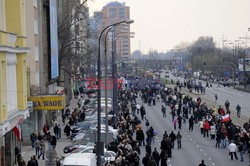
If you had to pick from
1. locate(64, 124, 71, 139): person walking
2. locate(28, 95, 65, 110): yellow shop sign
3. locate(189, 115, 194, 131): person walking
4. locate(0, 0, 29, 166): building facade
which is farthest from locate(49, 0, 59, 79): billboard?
locate(0, 0, 29, 166): building facade

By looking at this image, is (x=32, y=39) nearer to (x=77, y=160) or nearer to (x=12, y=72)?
(x=12, y=72)

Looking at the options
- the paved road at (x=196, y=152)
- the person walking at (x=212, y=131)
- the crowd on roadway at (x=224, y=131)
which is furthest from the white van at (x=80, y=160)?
the person walking at (x=212, y=131)

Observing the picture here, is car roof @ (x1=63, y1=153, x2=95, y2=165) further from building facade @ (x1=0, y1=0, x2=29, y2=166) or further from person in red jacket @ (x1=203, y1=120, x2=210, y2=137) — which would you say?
person in red jacket @ (x1=203, y1=120, x2=210, y2=137)

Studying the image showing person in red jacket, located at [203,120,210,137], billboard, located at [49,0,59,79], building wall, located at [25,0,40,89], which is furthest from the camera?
billboard, located at [49,0,59,79]

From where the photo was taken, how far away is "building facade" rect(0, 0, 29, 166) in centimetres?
2597

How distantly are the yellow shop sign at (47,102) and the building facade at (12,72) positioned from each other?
397 cm

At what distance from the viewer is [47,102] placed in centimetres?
3647

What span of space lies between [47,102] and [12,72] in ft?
26.2

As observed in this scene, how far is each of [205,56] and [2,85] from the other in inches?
6021

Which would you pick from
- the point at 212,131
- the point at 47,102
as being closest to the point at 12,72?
the point at 47,102

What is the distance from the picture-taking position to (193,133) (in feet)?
147

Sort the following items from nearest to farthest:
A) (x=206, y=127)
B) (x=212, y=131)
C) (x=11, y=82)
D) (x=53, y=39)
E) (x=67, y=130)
Answer: (x=11, y=82) < (x=212, y=131) < (x=67, y=130) < (x=206, y=127) < (x=53, y=39)

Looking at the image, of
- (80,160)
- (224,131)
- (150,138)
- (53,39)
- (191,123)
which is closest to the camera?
(80,160)

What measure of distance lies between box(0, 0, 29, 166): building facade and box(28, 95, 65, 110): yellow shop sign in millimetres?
3969
